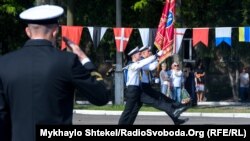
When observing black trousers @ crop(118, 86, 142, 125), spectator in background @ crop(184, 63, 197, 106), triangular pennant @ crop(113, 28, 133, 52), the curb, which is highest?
triangular pennant @ crop(113, 28, 133, 52)

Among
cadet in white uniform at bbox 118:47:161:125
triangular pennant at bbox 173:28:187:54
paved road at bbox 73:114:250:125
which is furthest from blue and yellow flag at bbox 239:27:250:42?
cadet in white uniform at bbox 118:47:161:125

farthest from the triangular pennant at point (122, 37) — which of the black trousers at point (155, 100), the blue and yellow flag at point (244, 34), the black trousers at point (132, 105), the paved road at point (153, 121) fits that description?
the black trousers at point (132, 105)

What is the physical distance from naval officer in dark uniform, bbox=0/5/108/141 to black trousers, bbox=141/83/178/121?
366 inches

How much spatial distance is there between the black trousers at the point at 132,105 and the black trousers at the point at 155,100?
0.18m

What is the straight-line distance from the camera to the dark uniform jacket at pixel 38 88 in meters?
3.81

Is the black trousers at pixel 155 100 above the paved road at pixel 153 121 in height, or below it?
above

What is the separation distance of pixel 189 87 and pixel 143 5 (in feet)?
12.1

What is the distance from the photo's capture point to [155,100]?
44.5ft

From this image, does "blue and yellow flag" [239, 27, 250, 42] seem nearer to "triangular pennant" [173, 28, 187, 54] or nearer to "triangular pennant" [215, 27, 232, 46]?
"triangular pennant" [215, 27, 232, 46]

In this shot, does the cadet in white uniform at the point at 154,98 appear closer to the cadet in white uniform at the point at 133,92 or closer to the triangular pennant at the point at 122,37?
the cadet in white uniform at the point at 133,92

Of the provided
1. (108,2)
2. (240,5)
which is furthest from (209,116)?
(240,5)

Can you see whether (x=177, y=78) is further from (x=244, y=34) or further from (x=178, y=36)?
(x=244, y=34)

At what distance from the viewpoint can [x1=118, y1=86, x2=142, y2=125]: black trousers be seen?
12758mm

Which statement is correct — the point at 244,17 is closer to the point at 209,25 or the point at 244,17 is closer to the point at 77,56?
the point at 209,25
